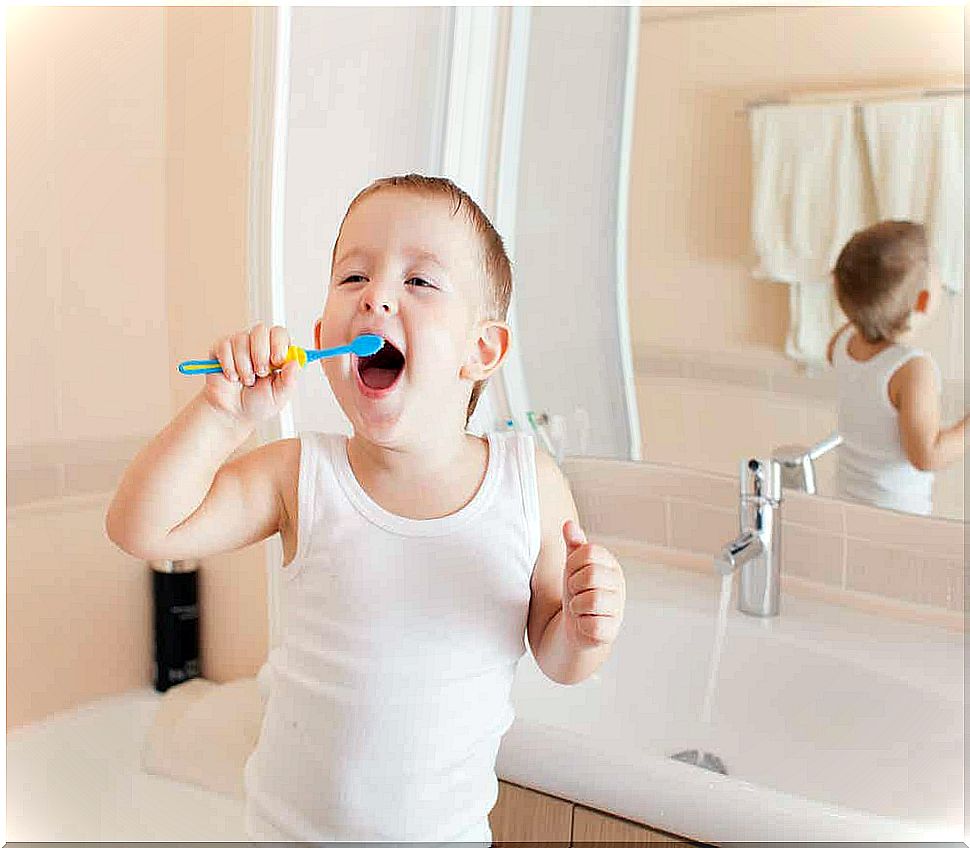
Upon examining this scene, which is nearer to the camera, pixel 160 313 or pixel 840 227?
pixel 840 227

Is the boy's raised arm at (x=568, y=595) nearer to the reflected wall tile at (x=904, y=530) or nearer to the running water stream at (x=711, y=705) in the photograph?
the running water stream at (x=711, y=705)

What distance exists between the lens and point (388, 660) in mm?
866

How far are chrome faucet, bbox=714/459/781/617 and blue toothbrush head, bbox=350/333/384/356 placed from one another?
27.5 inches

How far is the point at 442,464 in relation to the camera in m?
0.92

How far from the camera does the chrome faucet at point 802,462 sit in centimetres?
147

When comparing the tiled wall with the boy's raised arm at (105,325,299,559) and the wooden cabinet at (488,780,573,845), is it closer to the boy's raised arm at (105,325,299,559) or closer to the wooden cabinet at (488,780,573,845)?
the wooden cabinet at (488,780,573,845)

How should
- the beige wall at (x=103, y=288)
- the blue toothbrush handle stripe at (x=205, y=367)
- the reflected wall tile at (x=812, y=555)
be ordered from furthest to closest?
the beige wall at (x=103, y=288) < the reflected wall tile at (x=812, y=555) < the blue toothbrush handle stripe at (x=205, y=367)

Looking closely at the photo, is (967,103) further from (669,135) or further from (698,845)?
(698,845)

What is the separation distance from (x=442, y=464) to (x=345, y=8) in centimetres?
102

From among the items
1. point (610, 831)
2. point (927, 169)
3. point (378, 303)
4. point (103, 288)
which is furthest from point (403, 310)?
point (103, 288)

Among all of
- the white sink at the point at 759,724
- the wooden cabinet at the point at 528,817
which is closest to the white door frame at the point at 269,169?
the white sink at the point at 759,724

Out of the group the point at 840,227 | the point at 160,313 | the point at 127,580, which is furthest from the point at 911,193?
the point at 127,580

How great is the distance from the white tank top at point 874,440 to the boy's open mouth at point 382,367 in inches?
30.0

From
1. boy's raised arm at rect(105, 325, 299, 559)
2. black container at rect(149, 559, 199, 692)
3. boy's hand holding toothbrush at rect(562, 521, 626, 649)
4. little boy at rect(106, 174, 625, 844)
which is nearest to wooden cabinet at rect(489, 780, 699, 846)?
little boy at rect(106, 174, 625, 844)
